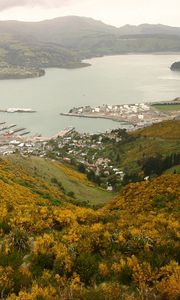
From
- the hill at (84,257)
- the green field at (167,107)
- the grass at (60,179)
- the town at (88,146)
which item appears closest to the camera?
the hill at (84,257)

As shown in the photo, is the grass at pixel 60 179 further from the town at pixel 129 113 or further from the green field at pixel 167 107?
the green field at pixel 167 107

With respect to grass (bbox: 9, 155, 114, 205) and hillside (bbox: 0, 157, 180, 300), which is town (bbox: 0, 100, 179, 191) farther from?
hillside (bbox: 0, 157, 180, 300)

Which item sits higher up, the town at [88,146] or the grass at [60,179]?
the grass at [60,179]

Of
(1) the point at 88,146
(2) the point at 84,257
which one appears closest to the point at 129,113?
(1) the point at 88,146

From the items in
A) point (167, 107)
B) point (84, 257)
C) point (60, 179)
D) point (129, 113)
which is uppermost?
point (84, 257)

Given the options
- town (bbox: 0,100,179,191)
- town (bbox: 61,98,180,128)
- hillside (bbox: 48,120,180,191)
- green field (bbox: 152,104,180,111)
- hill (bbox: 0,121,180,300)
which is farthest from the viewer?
green field (bbox: 152,104,180,111)

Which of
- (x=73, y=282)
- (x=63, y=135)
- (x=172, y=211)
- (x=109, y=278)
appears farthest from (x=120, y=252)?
(x=63, y=135)

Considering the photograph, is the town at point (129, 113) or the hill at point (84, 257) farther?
the town at point (129, 113)

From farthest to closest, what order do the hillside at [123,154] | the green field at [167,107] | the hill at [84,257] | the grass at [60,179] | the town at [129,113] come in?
1. the green field at [167,107]
2. the town at [129,113]
3. the hillside at [123,154]
4. the grass at [60,179]
5. the hill at [84,257]

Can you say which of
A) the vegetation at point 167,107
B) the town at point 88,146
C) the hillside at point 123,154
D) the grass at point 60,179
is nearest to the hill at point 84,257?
the grass at point 60,179

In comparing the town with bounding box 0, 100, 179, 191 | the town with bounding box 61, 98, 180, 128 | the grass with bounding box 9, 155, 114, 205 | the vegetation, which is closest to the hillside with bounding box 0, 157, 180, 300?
the grass with bounding box 9, 155, 114, 205

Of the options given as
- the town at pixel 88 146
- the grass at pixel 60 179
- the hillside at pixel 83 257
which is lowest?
the town at pixel 88 146

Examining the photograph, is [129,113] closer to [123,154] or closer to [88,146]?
[88,146]
